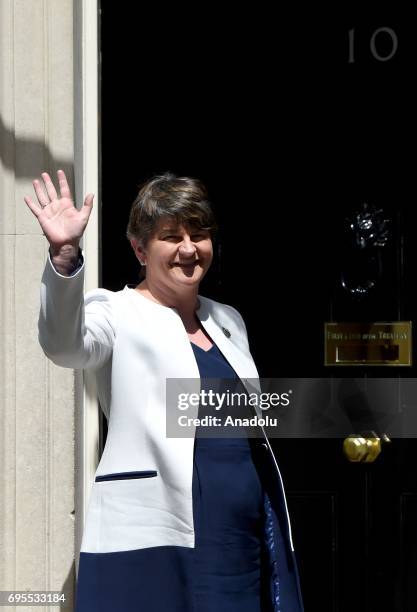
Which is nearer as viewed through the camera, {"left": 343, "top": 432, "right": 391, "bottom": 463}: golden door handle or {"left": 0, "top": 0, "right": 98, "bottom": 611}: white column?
{"left": 0, "top": 0, "right": 98, "bottom": 611}: white column

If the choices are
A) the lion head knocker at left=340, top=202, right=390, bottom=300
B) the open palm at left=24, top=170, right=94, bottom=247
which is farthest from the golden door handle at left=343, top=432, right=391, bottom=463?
the open palm at left=24, top=170, right=94, bottom=247

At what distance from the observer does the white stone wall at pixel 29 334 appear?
3.65 m

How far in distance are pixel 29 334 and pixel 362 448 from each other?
1396 mm

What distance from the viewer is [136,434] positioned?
10.6ft

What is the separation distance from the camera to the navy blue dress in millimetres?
3170

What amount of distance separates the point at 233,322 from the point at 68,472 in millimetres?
693

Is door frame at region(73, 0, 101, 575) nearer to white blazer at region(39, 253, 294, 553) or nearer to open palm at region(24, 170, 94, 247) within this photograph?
white blazer at region(39, 253, 294, 553)

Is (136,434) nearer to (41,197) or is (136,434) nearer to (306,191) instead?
(41,197)

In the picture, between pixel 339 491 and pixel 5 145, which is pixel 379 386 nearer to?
pixel 339 491

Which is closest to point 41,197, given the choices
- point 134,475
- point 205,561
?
point 134,475

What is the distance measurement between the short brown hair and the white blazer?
0.22 m

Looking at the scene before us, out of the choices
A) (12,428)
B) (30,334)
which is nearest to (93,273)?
(30,334)

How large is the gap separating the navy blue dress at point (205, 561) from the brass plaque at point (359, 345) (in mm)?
1213

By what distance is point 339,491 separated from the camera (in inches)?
176
